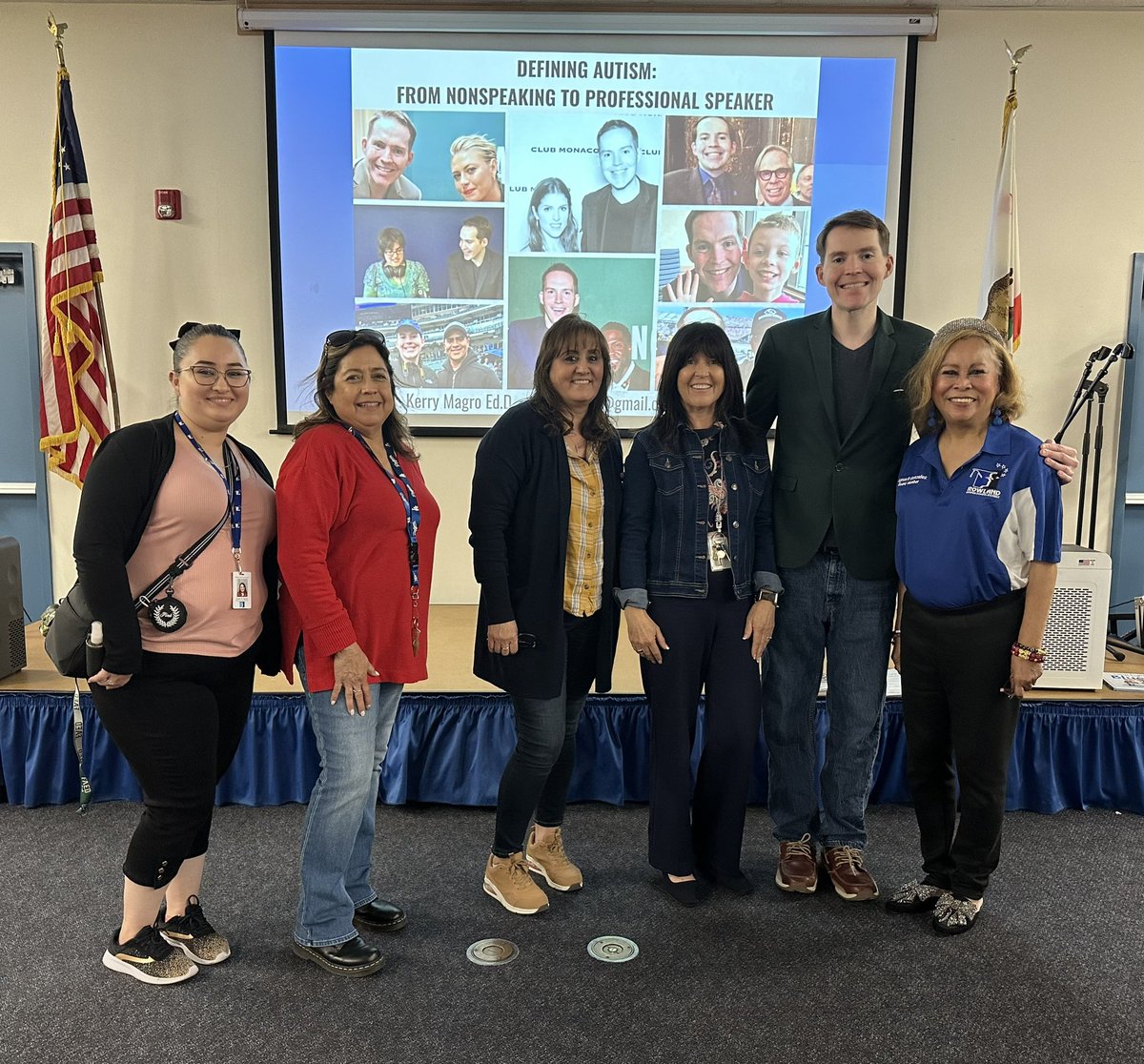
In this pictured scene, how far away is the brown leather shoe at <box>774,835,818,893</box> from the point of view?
237cm

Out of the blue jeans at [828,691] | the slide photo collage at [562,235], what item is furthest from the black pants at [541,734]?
the slide photo collage at [562,235]

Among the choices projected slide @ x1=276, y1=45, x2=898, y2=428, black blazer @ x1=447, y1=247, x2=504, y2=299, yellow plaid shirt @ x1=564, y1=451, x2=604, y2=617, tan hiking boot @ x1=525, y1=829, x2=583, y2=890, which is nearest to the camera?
yellow plaid shirt @ x1=564, y1=451, x2=604, y2=617

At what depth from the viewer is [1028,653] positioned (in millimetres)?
1999

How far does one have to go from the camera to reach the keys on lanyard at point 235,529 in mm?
1847

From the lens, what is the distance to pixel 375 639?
6.24ft

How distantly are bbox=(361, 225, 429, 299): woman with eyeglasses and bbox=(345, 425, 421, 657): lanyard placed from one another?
228cm

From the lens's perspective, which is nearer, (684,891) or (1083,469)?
(684,891)

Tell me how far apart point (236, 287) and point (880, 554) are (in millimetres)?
3227

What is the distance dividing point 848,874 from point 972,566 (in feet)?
3.03

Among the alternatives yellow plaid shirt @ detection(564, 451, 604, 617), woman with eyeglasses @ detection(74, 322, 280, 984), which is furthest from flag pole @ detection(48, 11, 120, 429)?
yellow plaid shirt @ detection(564, 451, 604, 617)

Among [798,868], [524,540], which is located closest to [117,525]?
[524,540]

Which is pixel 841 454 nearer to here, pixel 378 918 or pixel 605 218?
pixel 378 918

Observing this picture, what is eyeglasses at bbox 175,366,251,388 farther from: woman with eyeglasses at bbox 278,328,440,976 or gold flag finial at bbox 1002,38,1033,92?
gold flag finial at bbox 1002,38,1033,92

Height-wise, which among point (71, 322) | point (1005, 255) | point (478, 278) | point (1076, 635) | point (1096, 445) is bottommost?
point (1076, 635)
